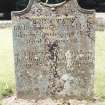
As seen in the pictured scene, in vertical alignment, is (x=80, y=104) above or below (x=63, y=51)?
below

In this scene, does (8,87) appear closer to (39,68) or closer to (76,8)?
(39,68)

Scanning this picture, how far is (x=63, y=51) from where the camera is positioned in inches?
244

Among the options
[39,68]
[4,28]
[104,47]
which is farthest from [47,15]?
[4,28]

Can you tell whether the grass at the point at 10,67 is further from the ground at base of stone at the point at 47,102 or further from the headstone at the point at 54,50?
the headstone at the point at 54,50

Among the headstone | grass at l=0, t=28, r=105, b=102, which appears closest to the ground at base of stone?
the headstone

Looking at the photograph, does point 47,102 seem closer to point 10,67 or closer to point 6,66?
point 10,67

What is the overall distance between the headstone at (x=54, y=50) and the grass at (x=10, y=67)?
1.59 feet

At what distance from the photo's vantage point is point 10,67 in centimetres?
867

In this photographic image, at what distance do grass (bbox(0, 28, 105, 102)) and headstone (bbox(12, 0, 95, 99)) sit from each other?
0.48 m

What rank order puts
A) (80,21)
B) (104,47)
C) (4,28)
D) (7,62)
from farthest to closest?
(4,28), (104,47), (7,62), (80,21)

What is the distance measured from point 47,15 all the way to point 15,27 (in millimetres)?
472

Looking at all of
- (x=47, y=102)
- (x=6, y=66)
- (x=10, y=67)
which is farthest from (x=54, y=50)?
(x=6, y=66)

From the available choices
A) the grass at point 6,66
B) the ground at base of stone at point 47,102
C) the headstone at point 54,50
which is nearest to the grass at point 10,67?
the grass at point 6,66

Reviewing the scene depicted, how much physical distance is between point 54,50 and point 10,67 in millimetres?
2614
